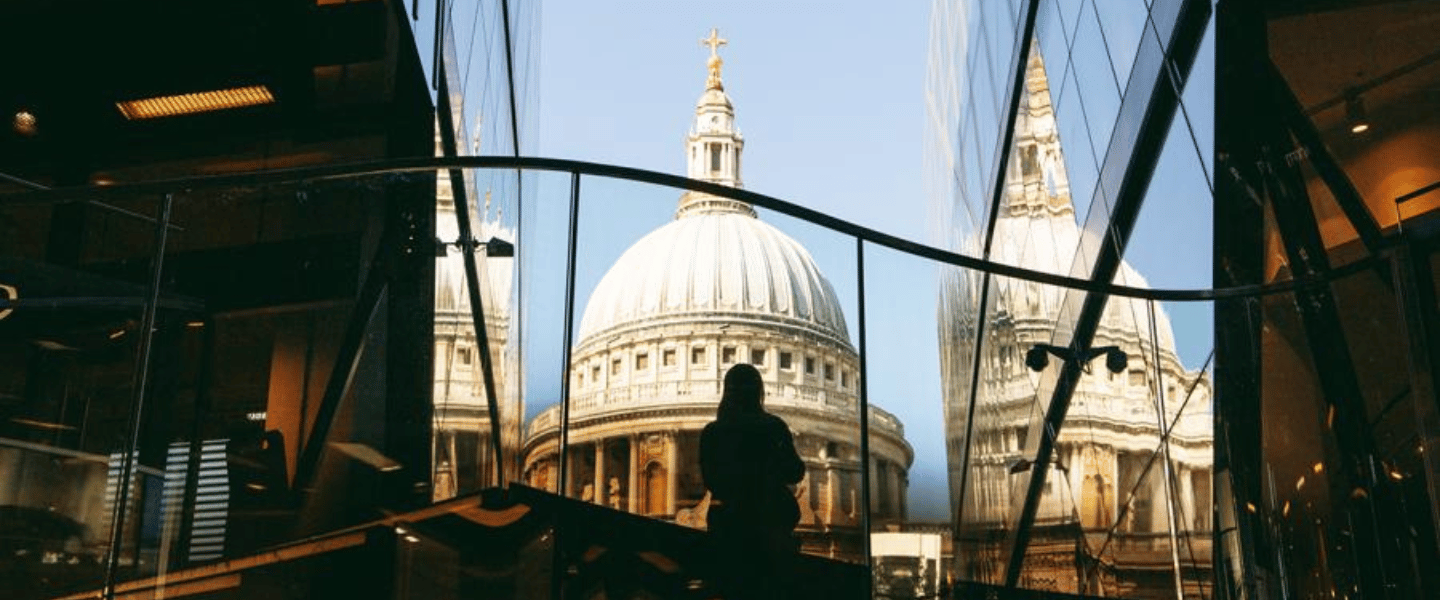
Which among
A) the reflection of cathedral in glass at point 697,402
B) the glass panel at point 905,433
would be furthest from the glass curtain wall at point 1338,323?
the reflection of cathedral in glass at point 697,402

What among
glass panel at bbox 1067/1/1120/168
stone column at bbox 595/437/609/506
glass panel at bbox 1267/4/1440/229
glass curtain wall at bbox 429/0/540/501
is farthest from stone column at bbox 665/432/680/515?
glass panel at bbox 1067/1/1120/168

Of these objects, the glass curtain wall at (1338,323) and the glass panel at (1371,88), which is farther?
the glass panel at (1371,88)

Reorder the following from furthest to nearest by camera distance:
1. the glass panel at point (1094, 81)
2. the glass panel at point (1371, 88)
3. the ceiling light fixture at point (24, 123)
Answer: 1. the glass panel at point (1094, 81)
2. the ceiling light fixture at point (24, 123)
3. the glass panel at point (1371, 88)

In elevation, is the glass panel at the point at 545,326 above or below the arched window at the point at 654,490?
above

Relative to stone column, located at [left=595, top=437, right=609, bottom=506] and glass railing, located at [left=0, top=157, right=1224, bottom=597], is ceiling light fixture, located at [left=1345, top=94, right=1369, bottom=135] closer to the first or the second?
glass railing, located at [left=0, top=157, right=1224, bottom=597]

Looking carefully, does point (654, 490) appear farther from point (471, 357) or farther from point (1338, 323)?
point (1338, 323)

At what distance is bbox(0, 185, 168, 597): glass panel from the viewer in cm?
548

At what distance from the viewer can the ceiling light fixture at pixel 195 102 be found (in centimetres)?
1116

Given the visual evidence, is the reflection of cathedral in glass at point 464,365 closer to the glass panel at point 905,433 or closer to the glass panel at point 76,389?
the glass panel at point 76,389

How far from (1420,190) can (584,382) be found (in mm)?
3488

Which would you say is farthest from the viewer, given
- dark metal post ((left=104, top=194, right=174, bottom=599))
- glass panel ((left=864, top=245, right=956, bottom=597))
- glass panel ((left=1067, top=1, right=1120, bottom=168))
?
glass panel ((left=1067, top=1, right=1120, bottom=168))

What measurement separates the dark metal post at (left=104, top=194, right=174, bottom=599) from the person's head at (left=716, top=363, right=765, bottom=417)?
2085 millimetres

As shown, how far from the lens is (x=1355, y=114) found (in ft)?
23.1

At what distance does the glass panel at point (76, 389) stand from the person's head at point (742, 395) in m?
1.98
